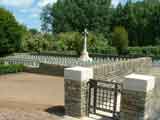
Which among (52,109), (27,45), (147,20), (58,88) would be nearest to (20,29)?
(27,45)

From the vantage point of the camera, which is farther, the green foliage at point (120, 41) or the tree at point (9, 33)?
the green foliage at point (120, 41)

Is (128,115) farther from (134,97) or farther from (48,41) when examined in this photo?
(48,41)

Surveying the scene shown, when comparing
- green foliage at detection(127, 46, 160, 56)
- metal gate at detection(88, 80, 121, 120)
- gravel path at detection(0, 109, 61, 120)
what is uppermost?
green foliage at detection(127, 46, 160, 56)

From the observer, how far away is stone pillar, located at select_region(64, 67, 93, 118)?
15.1ft

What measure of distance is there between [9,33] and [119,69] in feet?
38.5

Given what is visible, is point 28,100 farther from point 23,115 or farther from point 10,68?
point 10,68

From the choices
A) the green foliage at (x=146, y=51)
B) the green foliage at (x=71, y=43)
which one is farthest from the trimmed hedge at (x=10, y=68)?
the green foliage at (x=146, y=51)

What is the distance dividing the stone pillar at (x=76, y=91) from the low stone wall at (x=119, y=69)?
4.51 ft

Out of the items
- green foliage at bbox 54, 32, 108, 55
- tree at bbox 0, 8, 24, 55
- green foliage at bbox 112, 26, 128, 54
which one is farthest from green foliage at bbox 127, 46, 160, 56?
tree at bbox 0, 8, 24, 55

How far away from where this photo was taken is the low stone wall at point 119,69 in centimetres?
641

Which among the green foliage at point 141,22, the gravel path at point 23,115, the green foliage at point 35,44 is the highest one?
the green foliage at point 141,22

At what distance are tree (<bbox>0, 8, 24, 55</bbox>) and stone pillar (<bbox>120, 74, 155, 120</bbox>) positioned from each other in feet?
47.0

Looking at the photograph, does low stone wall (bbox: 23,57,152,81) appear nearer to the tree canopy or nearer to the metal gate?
the metal gate

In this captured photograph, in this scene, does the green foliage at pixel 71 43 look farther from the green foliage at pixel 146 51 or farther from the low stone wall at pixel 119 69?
the low stone wall at pixel 119 69
